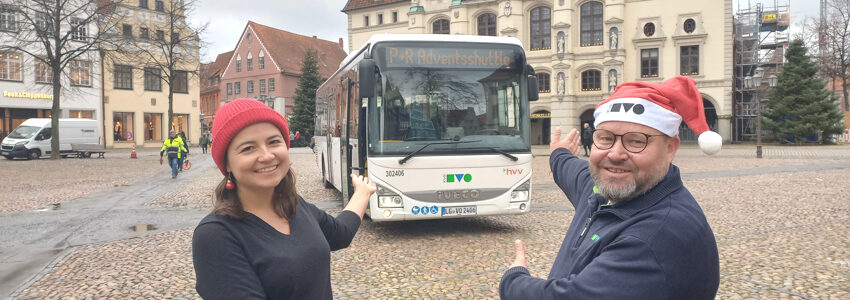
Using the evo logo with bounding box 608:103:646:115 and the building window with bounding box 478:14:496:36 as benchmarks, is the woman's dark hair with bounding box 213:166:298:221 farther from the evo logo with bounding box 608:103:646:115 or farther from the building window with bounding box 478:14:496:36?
the building window with bounding box 478:14:496:36

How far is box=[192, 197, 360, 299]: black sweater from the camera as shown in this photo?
6.42ft

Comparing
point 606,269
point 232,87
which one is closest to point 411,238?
point 606,269

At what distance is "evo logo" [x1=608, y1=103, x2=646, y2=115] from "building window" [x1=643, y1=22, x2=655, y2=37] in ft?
140

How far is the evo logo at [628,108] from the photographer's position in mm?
2078

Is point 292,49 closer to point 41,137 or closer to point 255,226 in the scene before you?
point 41,137

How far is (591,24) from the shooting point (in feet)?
141

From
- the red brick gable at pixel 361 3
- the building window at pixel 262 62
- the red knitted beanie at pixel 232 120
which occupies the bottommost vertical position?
the red knitted beanie at pixel 232 120

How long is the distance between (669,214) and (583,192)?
82 cm

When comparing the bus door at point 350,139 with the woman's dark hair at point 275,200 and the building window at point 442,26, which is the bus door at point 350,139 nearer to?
the woman's dark hair at point 275,200

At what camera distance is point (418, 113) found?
26.5 feet

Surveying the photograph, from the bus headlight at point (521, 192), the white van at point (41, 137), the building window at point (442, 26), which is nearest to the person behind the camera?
the bus headlight at point (521, 192)

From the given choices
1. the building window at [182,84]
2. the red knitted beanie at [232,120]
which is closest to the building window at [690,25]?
the building window at [182,84]

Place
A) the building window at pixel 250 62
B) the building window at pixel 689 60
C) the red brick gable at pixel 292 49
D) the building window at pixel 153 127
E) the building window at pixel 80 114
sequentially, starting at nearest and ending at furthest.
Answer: the building window at pixel 689 60
the building window at pixel 80 114
the building window at pixel 153 127
the red brick gable at pixel 292 49
the building window at pixel 250 62

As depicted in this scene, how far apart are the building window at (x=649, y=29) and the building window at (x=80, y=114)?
40.7m
